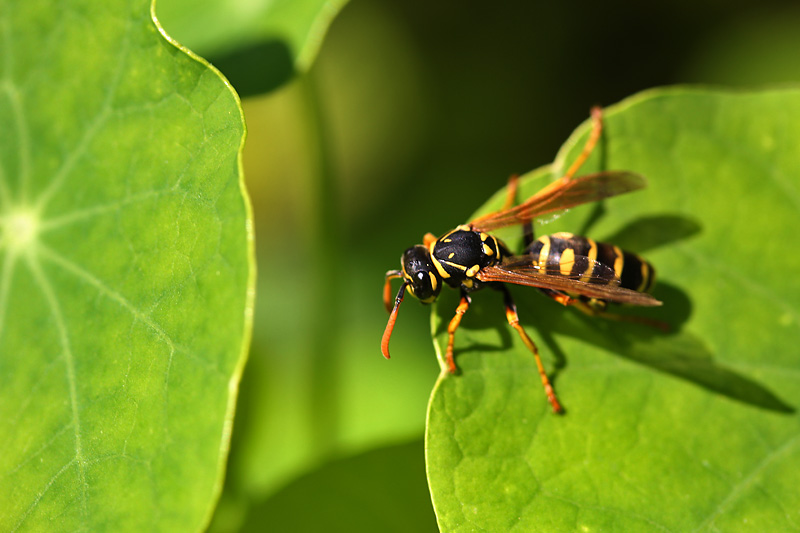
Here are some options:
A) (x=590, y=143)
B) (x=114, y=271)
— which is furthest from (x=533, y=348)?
(x=114, y=271)

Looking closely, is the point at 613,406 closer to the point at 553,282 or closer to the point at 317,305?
the point at 553,282

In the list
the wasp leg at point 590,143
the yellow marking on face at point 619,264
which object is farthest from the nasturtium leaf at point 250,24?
the yellow marking on face at point 619,264

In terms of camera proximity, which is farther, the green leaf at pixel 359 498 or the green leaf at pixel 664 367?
the green leaf at pixel 359 498

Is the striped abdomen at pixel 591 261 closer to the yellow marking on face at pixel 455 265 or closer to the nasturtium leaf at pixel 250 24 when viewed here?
the yellow marking on face at pixel 455 265

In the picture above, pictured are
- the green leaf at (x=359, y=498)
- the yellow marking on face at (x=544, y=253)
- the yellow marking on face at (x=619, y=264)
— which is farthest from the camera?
the green leaf at (x=359, y=498)

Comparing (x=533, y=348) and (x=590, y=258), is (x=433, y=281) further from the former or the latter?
(x=590, y=258)

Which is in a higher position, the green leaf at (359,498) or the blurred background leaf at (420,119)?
the blurred background leaf at (420,119)
